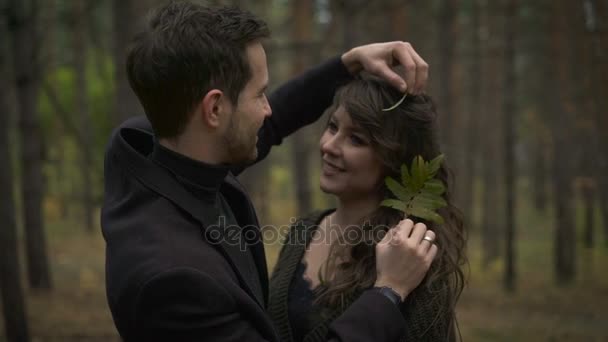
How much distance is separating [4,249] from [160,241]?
6.03 meters

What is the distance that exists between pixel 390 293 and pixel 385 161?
0.79 m

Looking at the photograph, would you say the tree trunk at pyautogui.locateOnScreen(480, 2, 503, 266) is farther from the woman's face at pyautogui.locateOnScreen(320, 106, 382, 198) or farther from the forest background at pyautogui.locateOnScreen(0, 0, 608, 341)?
the woman's face at pyautogui.locateOnScreen(320, 106, 382, 198)

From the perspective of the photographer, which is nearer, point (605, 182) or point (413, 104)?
point (413, 104)

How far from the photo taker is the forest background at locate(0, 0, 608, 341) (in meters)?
9.18

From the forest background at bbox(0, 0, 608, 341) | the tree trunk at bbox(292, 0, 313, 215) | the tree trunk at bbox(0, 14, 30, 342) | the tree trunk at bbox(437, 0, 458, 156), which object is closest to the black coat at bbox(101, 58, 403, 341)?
the forest background at bbox(0, 0, 608, 341)

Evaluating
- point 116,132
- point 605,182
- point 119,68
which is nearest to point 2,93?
point 119,68

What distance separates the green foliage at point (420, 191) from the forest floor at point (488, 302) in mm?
3193

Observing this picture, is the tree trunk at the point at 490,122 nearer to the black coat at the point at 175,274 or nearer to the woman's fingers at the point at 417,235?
the woman's fingers at the point at 417,235

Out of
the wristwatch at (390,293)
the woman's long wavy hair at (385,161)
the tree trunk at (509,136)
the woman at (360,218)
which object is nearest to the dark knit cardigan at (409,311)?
the woman at (360,218)

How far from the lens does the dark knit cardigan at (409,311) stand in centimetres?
258

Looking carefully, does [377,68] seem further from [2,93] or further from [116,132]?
[2,93]

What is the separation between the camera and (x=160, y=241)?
79.5 inches

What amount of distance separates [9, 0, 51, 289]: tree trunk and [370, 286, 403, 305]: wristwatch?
7.64 m

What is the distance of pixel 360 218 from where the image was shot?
306cm
